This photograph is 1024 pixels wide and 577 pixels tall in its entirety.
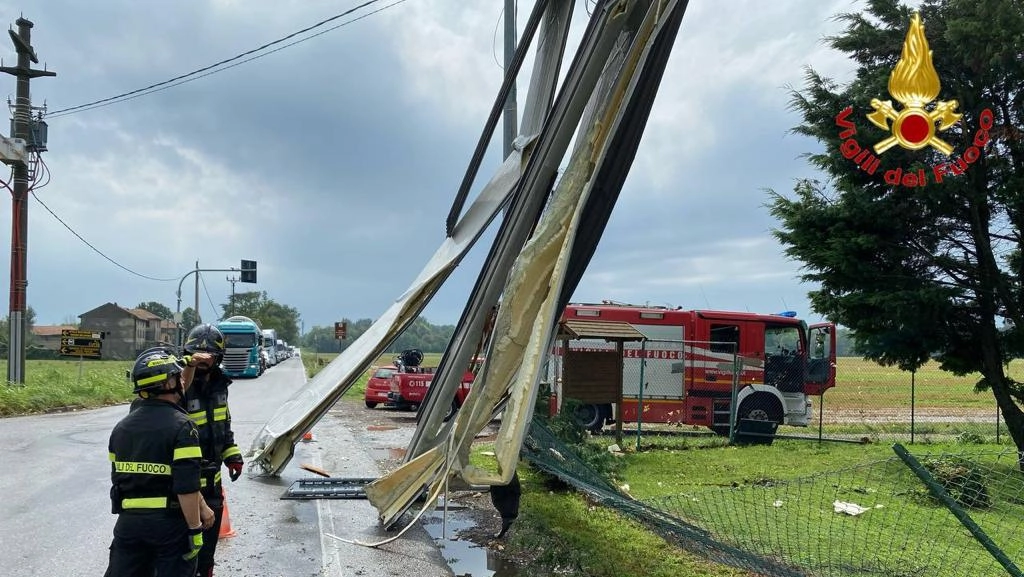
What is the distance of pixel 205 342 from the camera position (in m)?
5.00

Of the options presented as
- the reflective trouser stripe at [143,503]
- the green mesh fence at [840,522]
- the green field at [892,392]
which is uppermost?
the reflective trouser stripe at [143,503]

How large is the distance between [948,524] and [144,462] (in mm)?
7326

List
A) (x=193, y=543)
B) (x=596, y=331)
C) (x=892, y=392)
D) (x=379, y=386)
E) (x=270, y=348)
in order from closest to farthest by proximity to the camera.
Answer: (x=193, y=543) < (x=596, y=331) < (x=379, y=386) < (x=892, y=392) < (x=270, y=348)

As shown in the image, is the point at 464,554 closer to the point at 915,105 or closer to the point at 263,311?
the point at 915,105

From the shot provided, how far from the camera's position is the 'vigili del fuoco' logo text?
9.52 metres

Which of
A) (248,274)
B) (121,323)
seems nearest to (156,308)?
(121,323)

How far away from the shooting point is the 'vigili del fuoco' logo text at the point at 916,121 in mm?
9523

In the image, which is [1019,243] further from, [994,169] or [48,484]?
[48,484]

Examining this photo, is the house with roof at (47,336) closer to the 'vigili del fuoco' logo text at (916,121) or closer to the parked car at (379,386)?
the parked car at (379,386)

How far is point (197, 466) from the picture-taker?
11.4ft

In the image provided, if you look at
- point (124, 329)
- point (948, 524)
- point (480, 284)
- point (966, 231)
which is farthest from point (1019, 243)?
point (124, 329)

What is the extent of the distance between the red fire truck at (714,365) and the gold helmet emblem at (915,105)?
203 inches

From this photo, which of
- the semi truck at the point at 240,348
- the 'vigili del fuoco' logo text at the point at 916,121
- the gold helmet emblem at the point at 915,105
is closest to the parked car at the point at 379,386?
the 'vigili del fuoco' logo text at the point at 916,121

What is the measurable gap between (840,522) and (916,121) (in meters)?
6.20
